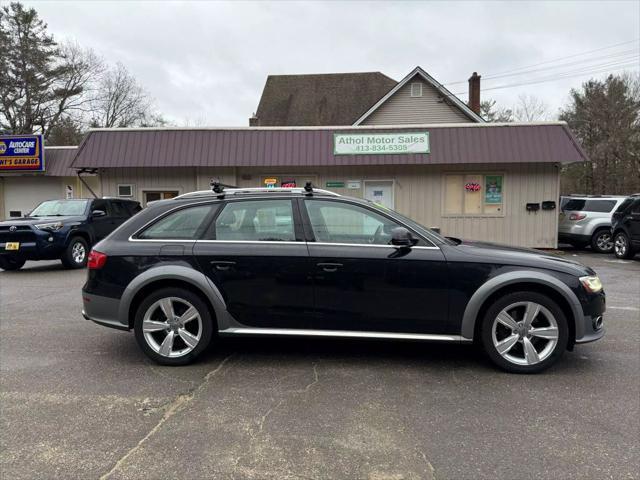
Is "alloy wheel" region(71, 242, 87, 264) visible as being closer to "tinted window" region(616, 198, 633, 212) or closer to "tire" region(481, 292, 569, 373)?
"tire" region(481, 292, 569, 373)

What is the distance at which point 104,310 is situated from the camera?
4.43m

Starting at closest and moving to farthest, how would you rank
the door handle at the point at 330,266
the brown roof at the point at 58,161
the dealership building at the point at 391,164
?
the door handle at the point at 330,266
the dealership building at the point at 391,164
the brown roof at the point at 58,161

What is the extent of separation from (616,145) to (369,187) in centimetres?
2135

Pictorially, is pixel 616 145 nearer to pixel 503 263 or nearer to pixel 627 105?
pixel 627 105

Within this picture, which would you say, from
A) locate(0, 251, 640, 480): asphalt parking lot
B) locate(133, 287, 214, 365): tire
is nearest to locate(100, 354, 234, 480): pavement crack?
locate(0, 251, 640, 480): asphalt parking lot

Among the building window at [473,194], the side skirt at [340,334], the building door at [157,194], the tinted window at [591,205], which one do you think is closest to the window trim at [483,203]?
the building window at [473,194]

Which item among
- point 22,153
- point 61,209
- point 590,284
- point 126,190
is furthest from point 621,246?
point 22,153

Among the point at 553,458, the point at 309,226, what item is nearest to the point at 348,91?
the point at 309,226

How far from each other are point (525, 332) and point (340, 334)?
161 cm

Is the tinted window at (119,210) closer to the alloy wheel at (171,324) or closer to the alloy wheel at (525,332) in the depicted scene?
the alloy wheel at (171,324)

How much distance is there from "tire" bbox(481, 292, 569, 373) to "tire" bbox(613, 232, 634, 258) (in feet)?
35.0

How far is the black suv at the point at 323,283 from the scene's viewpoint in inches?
163

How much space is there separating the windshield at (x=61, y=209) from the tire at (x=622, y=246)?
14.2m

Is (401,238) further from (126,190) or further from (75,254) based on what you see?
(126,190)
